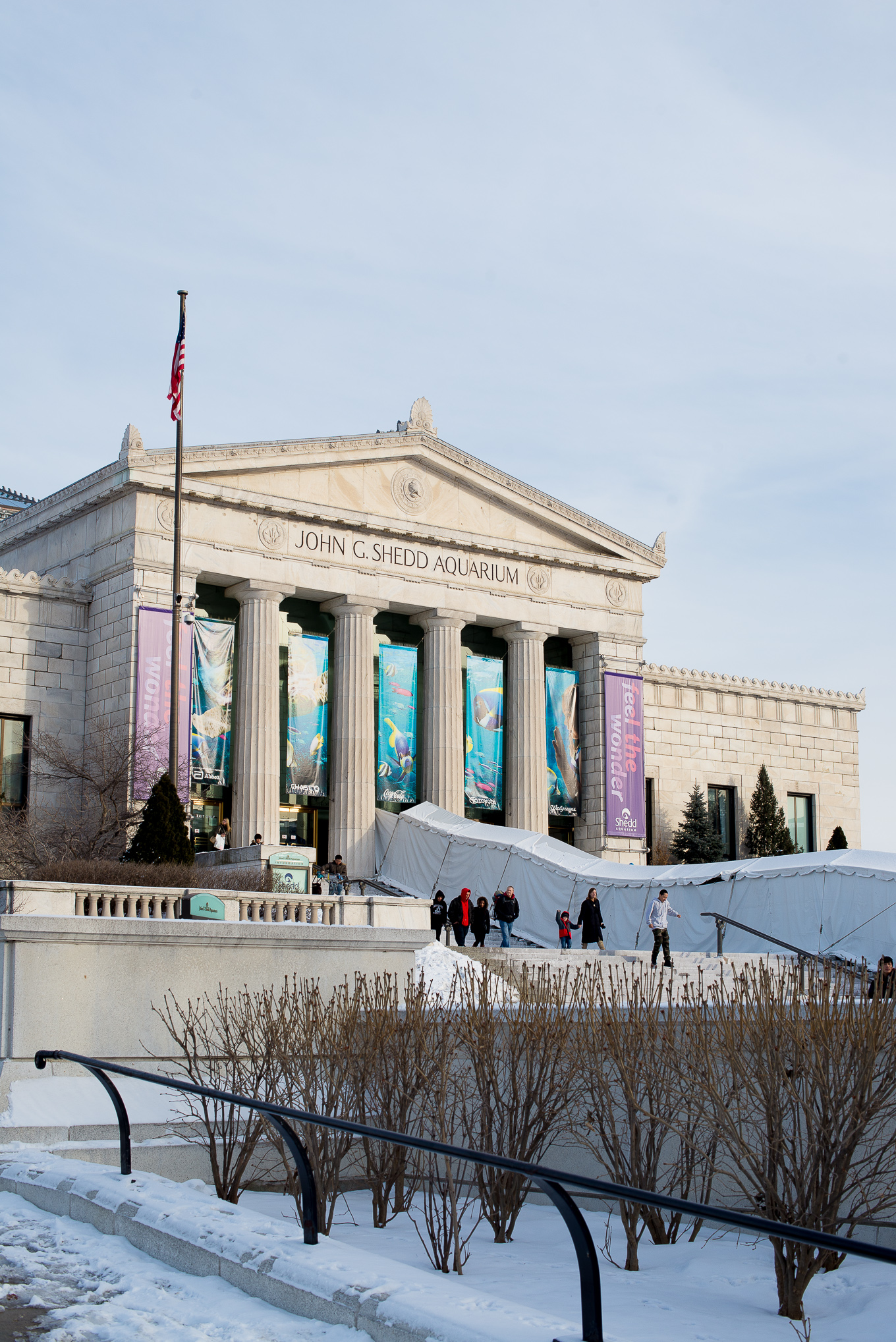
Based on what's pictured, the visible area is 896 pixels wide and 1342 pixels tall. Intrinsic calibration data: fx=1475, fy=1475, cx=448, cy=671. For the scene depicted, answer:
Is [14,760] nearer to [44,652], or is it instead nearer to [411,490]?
[44,652]

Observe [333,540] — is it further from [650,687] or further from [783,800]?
[783,800]

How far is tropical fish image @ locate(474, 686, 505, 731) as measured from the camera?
4581cm

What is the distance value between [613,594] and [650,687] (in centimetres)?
498

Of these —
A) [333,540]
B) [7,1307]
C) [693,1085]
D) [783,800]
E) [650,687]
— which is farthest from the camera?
[783,800]

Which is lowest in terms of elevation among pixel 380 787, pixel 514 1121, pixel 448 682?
pixel 514 1121

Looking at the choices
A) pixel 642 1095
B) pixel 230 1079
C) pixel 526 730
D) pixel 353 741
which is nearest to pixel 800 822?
pixel 526 730

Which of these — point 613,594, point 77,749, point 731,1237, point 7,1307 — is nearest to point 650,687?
point 613,594

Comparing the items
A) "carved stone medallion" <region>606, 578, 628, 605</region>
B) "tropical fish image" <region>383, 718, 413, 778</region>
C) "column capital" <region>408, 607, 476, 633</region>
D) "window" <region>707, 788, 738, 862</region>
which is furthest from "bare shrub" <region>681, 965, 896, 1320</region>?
"window" <region>707, 788, 738, 862</region>

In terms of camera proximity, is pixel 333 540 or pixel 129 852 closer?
pixel 129 852

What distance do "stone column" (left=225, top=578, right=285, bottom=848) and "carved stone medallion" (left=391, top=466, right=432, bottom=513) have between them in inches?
202

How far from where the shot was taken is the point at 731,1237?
13.0 metres

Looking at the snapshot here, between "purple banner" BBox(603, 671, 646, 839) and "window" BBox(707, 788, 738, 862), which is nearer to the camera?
"purple banner" BBox(603, 671, 646, 839)

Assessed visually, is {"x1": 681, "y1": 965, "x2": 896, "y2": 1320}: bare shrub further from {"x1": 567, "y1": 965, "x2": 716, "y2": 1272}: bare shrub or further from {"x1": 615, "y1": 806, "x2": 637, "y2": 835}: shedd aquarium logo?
{"x1": 615, "y1": 806, "x2": 637, "y2": 835}: shedd aquarium logo

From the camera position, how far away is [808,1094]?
36.4 ft
